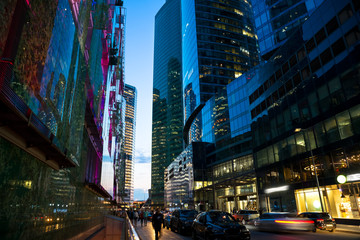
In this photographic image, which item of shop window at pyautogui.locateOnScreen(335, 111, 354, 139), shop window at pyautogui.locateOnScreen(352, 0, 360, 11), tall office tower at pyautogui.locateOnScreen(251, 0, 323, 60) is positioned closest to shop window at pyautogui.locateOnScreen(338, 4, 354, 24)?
shop window at pyautogui.locateOnScreen(352, 0, 360, 11)

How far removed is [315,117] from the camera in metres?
26.8

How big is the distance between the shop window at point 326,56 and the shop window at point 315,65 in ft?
2.03

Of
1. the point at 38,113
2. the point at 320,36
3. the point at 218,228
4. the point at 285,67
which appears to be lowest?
the point at 218,228

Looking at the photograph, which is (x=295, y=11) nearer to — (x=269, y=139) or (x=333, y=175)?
(x=269, y=139)

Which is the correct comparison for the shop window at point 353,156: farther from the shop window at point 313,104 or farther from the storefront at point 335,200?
the shop window at point 313,104

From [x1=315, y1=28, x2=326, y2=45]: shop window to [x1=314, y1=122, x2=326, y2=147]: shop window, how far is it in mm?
9347

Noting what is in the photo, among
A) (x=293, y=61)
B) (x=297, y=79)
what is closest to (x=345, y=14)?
(x=293, y=61)

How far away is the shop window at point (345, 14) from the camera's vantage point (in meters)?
22.2

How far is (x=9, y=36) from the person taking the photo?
6.48 m

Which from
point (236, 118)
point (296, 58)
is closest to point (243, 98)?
point (236, 118)

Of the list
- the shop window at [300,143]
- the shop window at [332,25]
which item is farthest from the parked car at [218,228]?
the shop window at [332,25]

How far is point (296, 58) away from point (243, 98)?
971 inches

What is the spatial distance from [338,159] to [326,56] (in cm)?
1097

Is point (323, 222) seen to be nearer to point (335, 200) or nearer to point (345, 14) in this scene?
point (335, 200)
